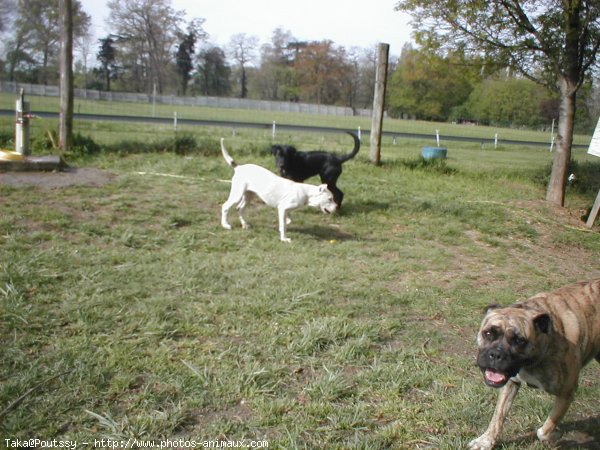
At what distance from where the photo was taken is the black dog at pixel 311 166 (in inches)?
360

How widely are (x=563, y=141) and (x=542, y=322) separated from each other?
33.0ft

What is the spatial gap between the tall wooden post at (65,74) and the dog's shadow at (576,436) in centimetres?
1099

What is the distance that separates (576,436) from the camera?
334 cm

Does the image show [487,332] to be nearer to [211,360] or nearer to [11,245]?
[211,360]

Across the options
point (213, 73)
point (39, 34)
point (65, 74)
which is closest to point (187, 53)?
point (213, 73)

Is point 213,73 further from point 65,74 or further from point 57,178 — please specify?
point 57,178

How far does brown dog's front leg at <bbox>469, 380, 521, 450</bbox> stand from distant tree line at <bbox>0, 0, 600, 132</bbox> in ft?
35.0

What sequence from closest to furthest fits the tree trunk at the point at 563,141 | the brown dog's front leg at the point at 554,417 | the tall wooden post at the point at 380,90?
the brown dog's front leg at the point at 554,417, the tree trunk at the point at 563,141, the tall wooden post at the point at 380,90

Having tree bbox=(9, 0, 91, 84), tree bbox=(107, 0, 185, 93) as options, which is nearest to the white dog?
tree bbox=(9, 0, 91, 84)

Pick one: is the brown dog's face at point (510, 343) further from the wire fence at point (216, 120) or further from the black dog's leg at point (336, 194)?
the wire fence at point (216, 120)

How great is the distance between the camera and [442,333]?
470 centimetres

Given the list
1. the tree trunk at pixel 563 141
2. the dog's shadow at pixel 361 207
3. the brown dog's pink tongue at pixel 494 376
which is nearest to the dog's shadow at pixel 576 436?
the brown dog's pink tongue at pixel 494 376

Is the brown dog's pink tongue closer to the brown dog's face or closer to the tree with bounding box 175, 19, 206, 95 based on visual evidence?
the brown dog's face

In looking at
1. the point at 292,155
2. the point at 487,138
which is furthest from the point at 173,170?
the point at 487,138
